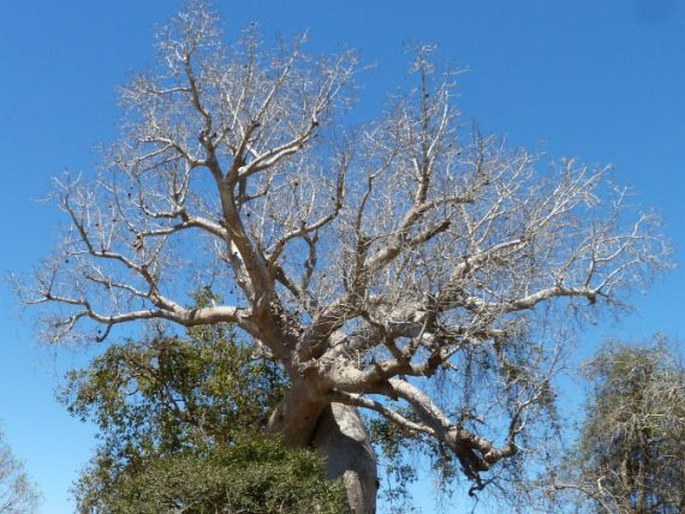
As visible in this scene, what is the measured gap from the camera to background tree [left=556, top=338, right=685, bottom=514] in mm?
13516

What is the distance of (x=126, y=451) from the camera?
15.2 m

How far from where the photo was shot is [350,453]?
1257cm

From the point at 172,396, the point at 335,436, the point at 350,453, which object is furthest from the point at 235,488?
the point at 172,396

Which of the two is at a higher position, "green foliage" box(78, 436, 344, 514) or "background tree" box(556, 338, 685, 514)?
"background tree" box(556, 338, 685, 514)

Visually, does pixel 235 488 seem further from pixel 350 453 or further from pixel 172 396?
pixel 172 396

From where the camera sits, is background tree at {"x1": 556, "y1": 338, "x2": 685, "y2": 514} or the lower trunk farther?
background tree at {"x1": 556, "y1": 338, "x2": 685, "y2": 514}

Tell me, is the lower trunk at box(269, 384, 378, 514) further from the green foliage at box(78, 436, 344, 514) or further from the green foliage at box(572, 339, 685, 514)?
the green foliage at box(572, 339, 685, 514)

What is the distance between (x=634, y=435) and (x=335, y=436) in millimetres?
4476

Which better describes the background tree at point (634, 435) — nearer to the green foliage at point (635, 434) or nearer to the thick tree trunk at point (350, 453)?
the green foliage at point (635, 434)

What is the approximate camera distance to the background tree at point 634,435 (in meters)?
13.5

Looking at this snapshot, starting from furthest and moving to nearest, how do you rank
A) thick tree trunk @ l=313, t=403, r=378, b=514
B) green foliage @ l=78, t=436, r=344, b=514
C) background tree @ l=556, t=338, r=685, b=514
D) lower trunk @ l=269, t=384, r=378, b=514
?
background tree @ l=556, t=338, r=685, b=514, lower trunk @ l=269, t=384, r=378, b=514, thick tree trunk @ l=313, t=403, r=378, b=514, green foliage @ l=78, t=436, r=344, b=514

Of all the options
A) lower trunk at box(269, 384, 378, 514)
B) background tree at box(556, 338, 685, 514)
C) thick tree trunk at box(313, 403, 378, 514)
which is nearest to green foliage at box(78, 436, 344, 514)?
thick tree trunk at box(313, 403, 378, 514)

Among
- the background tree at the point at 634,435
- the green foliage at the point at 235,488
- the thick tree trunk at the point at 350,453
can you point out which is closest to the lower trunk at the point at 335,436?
the thick tree trunk at the point at 350,453

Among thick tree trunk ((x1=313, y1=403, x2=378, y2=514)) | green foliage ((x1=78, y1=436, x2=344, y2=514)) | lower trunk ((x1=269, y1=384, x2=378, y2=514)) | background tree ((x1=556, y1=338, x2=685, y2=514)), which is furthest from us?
background tree ((x1=556, y1=338, x2=685, y2=514))
